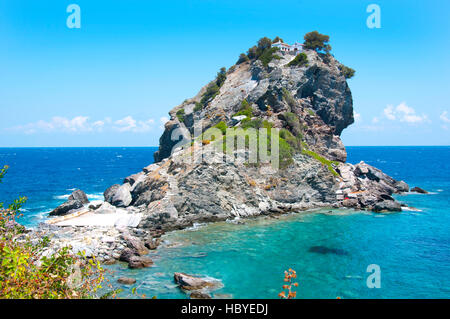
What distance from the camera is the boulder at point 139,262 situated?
25.1 metres

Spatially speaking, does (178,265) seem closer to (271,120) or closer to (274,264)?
(274,264)

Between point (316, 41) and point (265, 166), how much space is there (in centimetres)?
4541

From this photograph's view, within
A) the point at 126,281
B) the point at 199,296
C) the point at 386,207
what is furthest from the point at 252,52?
the point at 199,296

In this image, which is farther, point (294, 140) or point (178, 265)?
Answer: point (294, 140)

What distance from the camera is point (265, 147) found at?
50.9 meters

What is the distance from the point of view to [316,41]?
Result: 77312 mm

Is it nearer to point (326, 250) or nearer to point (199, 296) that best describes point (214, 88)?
point (326, 250)

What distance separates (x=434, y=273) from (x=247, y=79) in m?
57.8

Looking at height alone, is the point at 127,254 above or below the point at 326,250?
above

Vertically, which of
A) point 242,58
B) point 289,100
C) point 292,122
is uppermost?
point 242,58

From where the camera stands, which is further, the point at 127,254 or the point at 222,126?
the point at 222,126

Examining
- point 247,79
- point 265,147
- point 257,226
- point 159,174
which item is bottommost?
point 257,226
